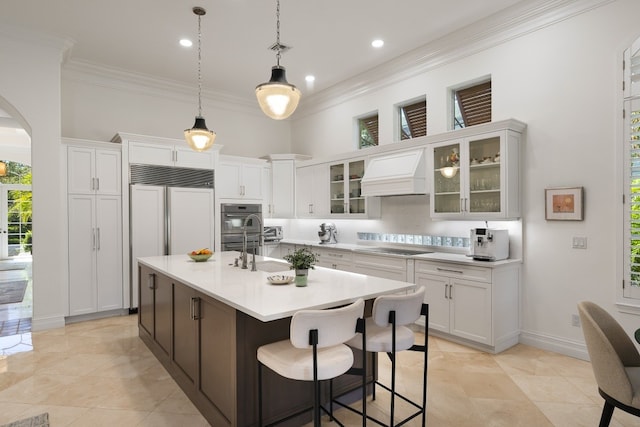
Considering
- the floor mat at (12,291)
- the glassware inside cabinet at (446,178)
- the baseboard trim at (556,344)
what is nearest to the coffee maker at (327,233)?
the glassware inside cabinet at (446,178)

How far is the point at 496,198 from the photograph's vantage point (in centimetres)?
370

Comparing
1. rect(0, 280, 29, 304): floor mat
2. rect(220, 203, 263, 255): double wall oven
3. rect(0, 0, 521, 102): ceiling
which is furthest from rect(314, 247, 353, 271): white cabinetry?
rect(0, 280, 29, 304): floor mat

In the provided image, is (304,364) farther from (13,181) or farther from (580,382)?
(13,181)

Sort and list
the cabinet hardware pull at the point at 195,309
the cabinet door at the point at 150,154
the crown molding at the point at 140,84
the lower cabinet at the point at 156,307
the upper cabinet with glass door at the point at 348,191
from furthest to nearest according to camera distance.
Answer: the upper cabinet with glass door at the point at 348,191
the crown molding at the point at 140,84
the cabinet door at the point at 150,154
the lower cabinet at the point at 156,307
the cabinet hardware pull at the point at 195,309

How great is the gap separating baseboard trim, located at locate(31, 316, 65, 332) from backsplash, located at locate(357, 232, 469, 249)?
13.1 ft

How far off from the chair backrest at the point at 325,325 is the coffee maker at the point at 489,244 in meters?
2.26

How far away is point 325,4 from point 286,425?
11.9ft

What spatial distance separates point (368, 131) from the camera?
18.9 feet

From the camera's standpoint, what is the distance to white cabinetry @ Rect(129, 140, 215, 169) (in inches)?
193

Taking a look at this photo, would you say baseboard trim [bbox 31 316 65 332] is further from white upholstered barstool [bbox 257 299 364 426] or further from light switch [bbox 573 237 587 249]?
light switch [bbox 573 237 587 249]

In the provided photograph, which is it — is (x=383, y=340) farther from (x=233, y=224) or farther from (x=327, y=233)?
(x=233, y=224)

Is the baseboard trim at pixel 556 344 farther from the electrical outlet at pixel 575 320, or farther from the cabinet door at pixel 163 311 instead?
the cabinet door at pixel 163 311

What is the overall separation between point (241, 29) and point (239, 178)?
7.90 ft

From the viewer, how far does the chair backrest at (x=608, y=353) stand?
1744mm
